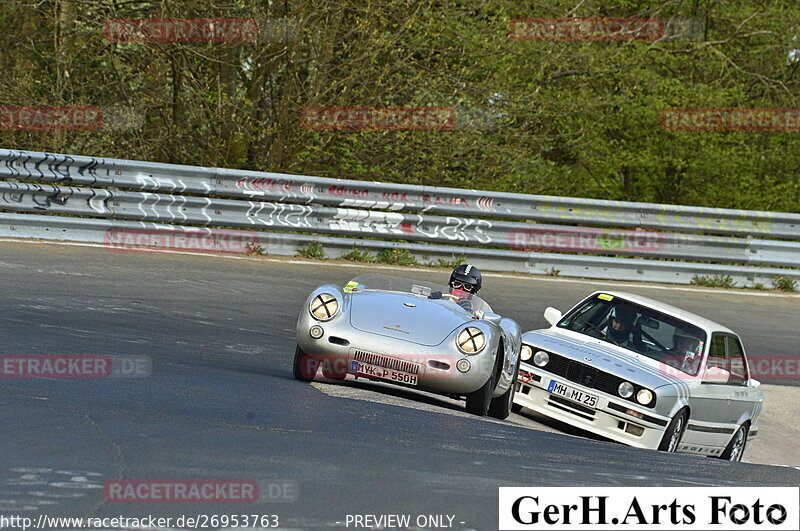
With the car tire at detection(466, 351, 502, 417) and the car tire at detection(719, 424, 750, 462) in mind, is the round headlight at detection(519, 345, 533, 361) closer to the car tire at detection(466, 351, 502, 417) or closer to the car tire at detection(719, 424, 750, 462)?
the car tire at detection(719, 424, 750, 462)

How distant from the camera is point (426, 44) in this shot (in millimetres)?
19750

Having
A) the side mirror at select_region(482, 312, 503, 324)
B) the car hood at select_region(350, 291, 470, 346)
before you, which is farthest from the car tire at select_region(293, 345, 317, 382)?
the side mirror at select_region(482, 312, 503, 324)

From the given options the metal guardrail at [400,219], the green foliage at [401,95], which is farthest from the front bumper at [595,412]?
the green foliage at [401,95]

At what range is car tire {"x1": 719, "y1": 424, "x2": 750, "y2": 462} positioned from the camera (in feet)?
33.7

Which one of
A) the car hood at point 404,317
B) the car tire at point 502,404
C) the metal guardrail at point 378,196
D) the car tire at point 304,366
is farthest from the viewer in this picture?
the metal guardrail at point 378,196

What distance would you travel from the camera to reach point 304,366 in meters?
8.11

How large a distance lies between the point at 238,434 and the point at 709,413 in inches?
221

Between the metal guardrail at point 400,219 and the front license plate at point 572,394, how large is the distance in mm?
6974

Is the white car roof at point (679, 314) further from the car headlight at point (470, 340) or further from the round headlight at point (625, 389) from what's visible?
the car headlight at point (470, 340)

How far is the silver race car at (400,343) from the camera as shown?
762 cm

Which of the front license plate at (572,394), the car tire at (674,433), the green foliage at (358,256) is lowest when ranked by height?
the car tire at (674,433)

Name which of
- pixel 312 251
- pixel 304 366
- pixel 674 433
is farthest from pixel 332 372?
pixel 312 251

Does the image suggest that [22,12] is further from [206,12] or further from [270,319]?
[270,319]

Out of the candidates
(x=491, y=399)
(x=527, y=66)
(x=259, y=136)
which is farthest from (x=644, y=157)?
(x=491, y=399)
